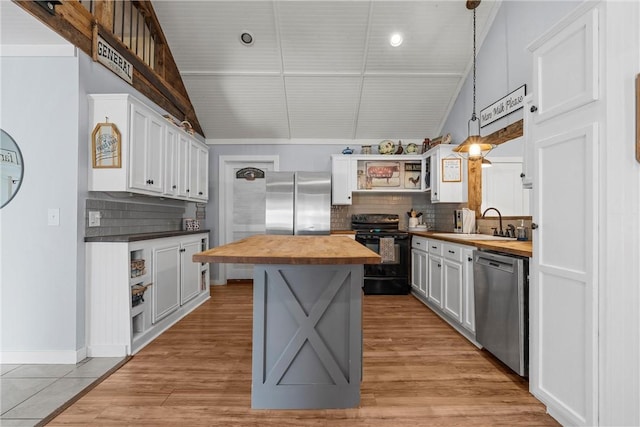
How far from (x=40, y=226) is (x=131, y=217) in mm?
774

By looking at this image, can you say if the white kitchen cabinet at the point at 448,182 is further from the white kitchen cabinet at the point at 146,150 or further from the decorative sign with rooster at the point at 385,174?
the white kitchen cabinet at the point at 146,150

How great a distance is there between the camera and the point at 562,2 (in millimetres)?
2541

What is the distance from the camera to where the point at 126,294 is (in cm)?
246

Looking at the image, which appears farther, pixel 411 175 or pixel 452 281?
pixel 411 175

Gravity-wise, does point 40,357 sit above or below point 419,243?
below

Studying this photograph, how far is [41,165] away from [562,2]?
14.4ft

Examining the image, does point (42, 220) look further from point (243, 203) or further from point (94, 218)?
point (243, 203)

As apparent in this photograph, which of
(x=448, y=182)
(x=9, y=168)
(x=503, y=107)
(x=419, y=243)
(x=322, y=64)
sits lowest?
(x=419, y=243)

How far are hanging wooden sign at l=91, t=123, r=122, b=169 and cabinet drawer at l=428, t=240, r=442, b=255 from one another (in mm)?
3252

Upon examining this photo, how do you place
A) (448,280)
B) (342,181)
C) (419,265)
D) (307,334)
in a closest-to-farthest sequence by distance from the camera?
(307,334)
(448,280)
(419,265)
(342,181)

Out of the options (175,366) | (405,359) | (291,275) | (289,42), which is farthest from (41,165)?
(405,359)

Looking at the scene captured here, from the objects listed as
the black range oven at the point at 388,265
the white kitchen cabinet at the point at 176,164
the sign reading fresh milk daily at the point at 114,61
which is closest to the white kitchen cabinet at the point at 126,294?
the white kitchen cabinet at the point at 176,164

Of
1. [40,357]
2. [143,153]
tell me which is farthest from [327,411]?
[143,153]

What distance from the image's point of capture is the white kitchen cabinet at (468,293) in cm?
274
